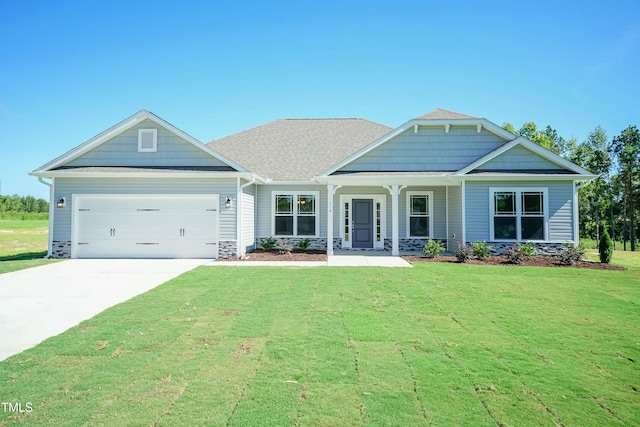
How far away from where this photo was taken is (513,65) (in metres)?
15.0

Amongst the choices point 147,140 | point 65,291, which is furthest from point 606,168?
point 65,291

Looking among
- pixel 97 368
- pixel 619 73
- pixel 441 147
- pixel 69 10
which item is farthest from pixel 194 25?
pixel 619 73

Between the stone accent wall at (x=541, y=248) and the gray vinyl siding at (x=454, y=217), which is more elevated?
the gray vinyl siding at (x=454, y=217)

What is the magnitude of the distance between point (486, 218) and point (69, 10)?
16965 millimetres

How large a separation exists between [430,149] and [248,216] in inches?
307

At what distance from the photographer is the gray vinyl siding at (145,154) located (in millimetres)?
12492

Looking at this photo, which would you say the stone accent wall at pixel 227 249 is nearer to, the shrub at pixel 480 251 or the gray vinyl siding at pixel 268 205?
the gray vinyl siding at pixel 268 205

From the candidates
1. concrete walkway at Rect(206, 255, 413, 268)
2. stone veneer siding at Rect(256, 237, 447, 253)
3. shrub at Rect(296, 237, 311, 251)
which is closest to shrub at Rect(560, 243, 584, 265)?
stone veneer siding at Rect(256, 237, 447, 253)

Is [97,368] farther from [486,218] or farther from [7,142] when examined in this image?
[7,142]

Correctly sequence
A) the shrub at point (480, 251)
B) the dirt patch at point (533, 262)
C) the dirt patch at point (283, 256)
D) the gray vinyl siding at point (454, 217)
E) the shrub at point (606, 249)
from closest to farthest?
1. the dirt patch at point (533, 262)
2. the shrub at point (606, 249)
3. the shrub at point (480, 251)
4. the dirt patch at point (283, 256)
5. the gray vinyl siding at point (454, 217)

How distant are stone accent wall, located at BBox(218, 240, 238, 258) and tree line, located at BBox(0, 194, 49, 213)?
65.0m

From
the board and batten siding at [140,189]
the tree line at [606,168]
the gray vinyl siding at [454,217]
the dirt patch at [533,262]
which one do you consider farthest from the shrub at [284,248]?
the tree line at [606,168]

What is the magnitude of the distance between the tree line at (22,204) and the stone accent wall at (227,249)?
65.0m

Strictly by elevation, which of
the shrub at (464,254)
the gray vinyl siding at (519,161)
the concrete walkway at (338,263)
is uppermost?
the gray vinyl siding at (519,161)
